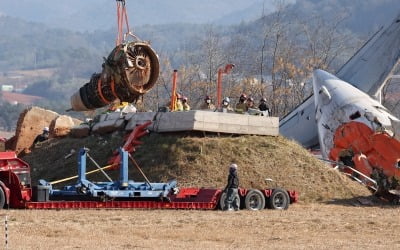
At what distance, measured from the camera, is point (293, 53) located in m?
93.8

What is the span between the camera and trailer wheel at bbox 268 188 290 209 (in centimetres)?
3262

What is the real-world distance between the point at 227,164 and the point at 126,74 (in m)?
4.66

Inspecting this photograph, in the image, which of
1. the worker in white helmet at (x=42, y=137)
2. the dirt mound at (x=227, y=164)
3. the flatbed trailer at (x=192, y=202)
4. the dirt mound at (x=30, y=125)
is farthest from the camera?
the dirt mound at (x=30, y=125)

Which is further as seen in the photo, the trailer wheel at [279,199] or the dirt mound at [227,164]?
the dirt mound at [227,164]

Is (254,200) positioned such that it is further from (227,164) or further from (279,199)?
(227,164)

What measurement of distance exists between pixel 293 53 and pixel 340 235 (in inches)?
2674

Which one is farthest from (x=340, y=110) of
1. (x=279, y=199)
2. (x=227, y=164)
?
(x=279, y=199)

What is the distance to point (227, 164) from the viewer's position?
117 ft

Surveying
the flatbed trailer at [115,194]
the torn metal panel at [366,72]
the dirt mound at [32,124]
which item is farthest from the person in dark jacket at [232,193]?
the torn metal panel at [366,72]

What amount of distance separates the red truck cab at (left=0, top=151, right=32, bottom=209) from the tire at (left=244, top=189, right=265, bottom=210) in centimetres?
636

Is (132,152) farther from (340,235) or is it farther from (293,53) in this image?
(293,53)

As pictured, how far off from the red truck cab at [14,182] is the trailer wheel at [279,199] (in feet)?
23.9

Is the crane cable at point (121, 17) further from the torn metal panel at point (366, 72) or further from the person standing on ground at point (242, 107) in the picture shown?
the torn metal panel at point (366, 72)

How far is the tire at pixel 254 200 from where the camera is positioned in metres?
32.1
